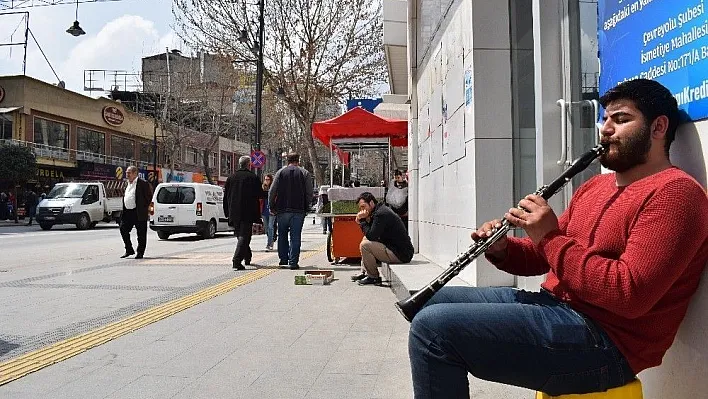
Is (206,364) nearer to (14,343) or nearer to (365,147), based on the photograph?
(14,343)

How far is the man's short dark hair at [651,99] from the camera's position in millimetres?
2049

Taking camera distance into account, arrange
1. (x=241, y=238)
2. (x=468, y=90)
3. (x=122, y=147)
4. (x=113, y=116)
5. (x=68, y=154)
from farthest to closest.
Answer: (x=122, y=147)
(x=113, y=116)
(x=68, y=154)
(x=241, y=238)
(x=468, y=90)

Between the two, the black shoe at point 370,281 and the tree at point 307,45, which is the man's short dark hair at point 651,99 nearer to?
the black shoe at point 370,281

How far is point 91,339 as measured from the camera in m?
5.07

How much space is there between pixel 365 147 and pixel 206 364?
383 inches

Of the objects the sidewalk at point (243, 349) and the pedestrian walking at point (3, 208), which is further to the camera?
the pedestrian walking at point (3, 208)

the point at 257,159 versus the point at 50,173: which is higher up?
the point at 50,173

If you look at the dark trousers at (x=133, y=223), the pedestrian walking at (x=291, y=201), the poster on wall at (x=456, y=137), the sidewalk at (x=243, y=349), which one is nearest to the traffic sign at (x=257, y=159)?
the dark trousers at (x=133, y=223)

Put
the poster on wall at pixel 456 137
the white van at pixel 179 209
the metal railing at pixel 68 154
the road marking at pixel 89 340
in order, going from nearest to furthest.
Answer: the road marking at pixel 89 340
the poster on wall at pixel 456 137
the white van at pixel 179 209
the metal railing at pixel 68 154

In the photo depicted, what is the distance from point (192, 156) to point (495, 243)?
64.1 meters

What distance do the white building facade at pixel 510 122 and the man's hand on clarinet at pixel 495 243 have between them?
66cm

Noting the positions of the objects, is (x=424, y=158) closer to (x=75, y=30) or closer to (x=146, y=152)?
(x=75, y=30)

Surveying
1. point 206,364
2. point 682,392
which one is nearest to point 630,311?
point 682,392

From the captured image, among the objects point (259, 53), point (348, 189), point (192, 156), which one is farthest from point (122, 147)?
point (348, 189)
